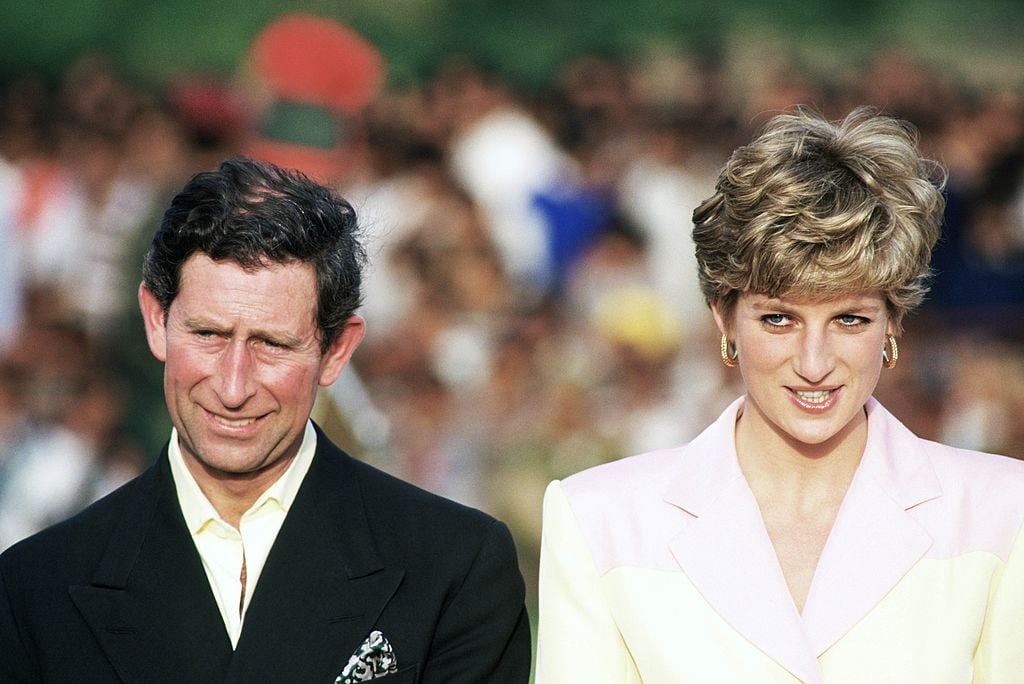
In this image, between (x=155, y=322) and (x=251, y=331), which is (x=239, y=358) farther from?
(x=155, y=322)

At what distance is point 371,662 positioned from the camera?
3.25m

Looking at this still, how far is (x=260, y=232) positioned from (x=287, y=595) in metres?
0.73

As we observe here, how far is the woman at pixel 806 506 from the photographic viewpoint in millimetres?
2971

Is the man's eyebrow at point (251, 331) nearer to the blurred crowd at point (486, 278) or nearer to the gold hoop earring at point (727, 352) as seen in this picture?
the gold hoop earring at point (727, 352)

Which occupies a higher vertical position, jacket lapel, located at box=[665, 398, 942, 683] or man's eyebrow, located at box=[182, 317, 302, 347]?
man's eyebrow, located at box=[182, 317, 302, 347]

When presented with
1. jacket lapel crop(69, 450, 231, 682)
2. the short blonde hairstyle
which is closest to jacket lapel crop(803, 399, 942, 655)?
the short blonde hairstyle

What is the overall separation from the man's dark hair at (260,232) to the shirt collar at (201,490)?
0.93ft

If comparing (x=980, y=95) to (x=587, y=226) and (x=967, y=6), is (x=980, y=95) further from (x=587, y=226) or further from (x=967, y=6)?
(x=587, y=226)

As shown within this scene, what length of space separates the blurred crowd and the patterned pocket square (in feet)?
14.6

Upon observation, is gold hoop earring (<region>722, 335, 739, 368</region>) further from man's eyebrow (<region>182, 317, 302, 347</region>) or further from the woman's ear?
man's eyebrow (<region>182, 317, 302, 347</region>)

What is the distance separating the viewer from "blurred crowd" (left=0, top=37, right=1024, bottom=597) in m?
7.82

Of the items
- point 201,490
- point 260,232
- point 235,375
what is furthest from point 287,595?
point 260,232

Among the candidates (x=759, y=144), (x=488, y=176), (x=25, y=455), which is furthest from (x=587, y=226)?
(x=759, y=144)

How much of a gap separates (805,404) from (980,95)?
18.6 ft
